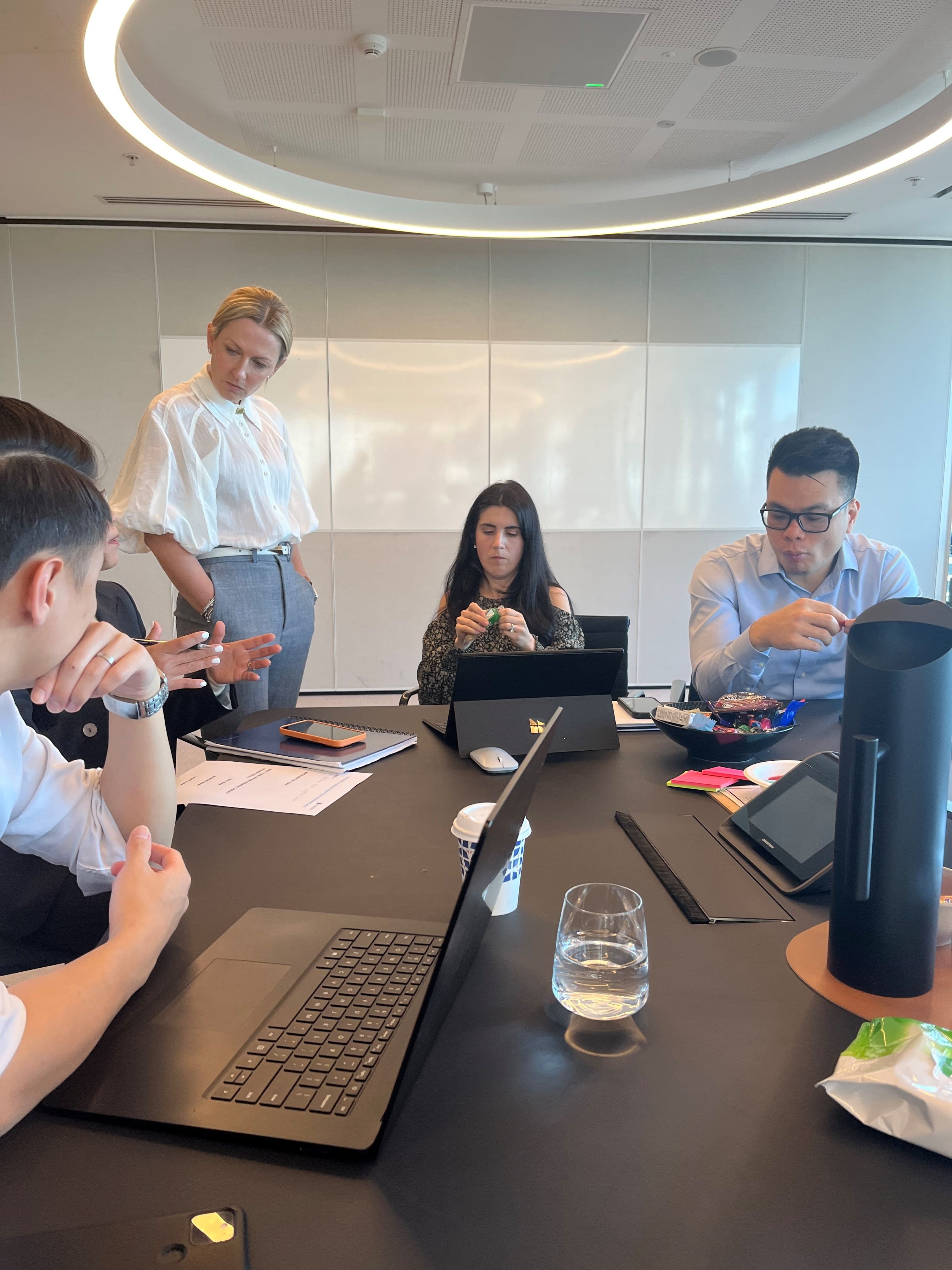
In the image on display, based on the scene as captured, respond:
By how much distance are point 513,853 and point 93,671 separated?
Result: 22.7 inches

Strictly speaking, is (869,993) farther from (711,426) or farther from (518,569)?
(711,426)

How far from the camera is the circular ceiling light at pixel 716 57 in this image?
323cm

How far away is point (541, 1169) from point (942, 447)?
6178 millimetres

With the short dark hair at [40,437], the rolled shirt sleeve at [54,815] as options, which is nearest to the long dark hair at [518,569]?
the short dark hair at [40,437]

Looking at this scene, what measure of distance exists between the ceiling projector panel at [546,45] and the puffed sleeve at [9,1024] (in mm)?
3319

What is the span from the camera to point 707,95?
3.60 metres

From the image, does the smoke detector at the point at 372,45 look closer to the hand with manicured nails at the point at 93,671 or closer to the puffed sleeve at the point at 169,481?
the puffed sleeve at the point at 169,481

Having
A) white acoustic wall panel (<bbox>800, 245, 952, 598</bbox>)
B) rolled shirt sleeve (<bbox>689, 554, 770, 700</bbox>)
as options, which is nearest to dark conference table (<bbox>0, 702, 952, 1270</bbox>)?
rolled shirt sleeve (<bbox>689, 554, 770, 700</bbox>)

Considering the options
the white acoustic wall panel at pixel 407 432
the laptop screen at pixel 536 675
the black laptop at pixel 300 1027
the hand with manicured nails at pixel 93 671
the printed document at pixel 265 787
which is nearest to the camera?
the black laptop at pixel 300 1027

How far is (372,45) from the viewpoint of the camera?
3.13 m

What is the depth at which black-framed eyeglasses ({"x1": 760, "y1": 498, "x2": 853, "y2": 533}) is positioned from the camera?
226 centimetres

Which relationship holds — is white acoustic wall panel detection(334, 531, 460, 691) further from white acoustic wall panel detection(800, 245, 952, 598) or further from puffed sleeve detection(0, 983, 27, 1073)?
puffed sleeve detection(0, 983, 27, 1073)

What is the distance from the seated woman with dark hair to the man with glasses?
49 cm

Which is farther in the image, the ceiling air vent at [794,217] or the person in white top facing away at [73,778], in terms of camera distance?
the ceiling air vent at [794,217]
